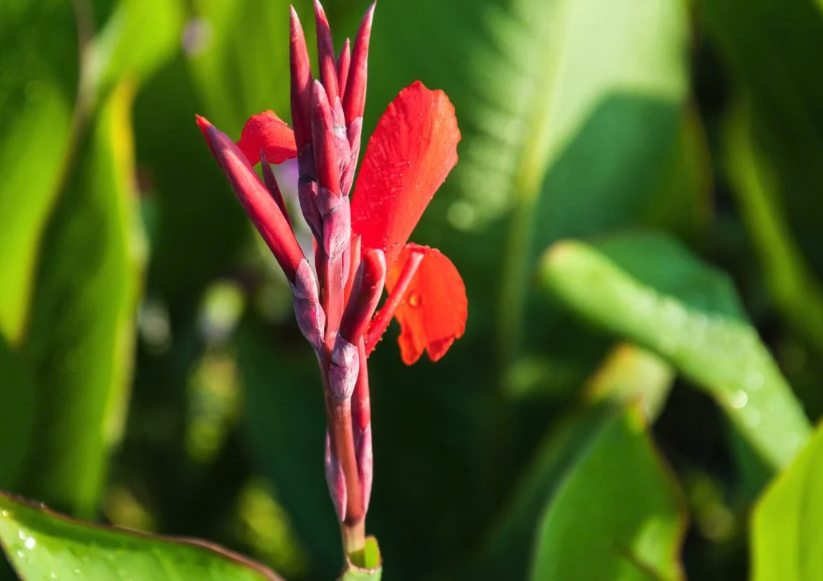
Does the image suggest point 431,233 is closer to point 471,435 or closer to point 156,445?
point 471,435

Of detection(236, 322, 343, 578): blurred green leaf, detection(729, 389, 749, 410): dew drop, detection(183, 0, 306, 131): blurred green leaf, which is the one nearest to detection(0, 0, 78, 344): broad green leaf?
detection(183, 0, 306, 131): blurred green leaf

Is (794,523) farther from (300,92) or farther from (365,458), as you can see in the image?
(300,92)

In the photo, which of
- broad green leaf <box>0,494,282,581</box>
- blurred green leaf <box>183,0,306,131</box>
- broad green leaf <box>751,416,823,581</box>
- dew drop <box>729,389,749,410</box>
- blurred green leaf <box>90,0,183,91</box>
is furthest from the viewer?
blurred green leaf <box>183,0,306,131</box>

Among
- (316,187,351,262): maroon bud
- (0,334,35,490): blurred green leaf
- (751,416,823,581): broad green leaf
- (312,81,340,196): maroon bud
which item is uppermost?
(312,81,340,196): maroon bud

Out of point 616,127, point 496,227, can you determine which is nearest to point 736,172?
point 616,127

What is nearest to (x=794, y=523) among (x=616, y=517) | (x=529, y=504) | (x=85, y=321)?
(x=616, y=517)

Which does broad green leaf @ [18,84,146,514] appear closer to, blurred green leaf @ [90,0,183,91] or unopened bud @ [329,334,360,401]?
blurred green leaf @ [90,0,183,91]
